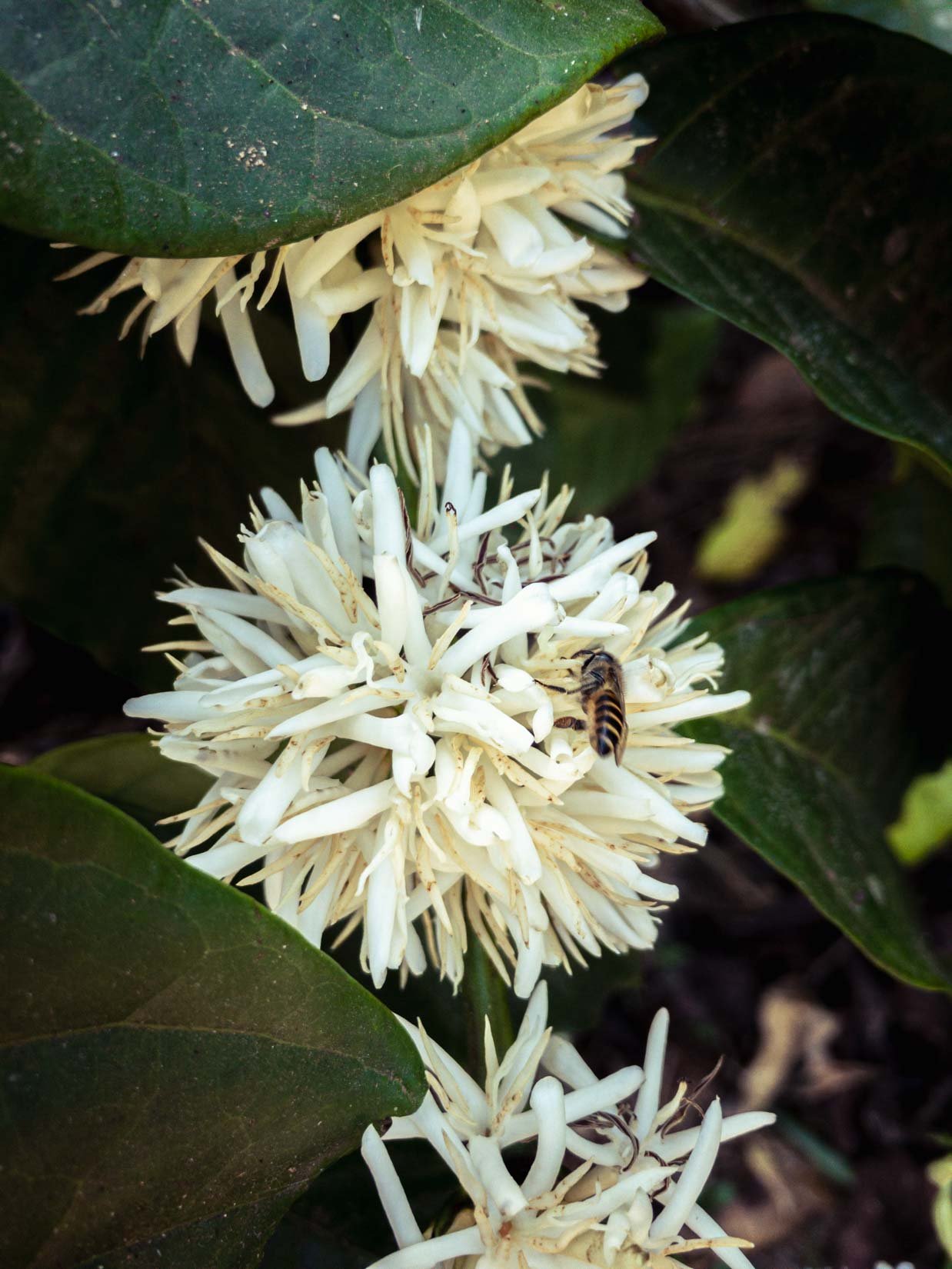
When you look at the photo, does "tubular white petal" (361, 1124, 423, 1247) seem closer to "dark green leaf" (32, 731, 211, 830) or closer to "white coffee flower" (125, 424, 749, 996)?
"white coffee flower" (125, 424, 749, 996)

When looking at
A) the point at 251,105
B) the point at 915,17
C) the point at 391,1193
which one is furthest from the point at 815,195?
the point at 391,1193

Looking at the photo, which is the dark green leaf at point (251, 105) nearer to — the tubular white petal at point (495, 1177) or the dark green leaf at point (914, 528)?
the tubular white petal at point (495, 1177)

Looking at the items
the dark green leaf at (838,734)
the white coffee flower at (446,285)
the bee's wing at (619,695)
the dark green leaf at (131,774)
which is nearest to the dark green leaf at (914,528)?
the dark green leaf at (838,734)

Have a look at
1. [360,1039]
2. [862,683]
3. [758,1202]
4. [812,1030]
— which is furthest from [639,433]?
[360,1039]

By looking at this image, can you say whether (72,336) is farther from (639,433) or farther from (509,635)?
(639,433)

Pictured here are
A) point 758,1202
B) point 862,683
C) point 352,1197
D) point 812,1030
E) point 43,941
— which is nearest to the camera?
point 43,941

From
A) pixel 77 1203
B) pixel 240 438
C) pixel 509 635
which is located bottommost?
pixel 77 1203

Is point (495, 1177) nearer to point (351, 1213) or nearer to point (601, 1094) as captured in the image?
point (601, 1094)
